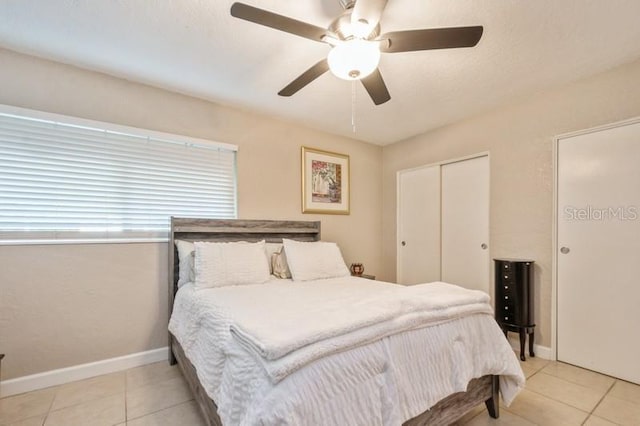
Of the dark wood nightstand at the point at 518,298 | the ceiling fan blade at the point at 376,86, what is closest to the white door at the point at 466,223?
the dark wood nightstand at the point at 518,298

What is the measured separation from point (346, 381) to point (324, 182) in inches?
111

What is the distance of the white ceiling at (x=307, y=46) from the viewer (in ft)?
5.54

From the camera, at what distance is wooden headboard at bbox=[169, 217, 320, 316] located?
2529 mm

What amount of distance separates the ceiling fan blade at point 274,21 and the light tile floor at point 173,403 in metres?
2.20

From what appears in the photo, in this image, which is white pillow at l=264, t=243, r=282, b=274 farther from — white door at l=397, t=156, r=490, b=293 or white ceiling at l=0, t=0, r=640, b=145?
white door at l=397, t=156, r=490, b=293

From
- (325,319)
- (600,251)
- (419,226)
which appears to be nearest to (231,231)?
(325,319)

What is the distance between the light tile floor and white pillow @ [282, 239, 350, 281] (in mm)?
1221

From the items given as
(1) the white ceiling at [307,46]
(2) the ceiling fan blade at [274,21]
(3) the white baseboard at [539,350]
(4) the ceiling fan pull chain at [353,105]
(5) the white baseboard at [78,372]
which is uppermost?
(1) the white ceiling at [307,46]

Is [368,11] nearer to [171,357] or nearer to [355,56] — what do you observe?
[355,56]

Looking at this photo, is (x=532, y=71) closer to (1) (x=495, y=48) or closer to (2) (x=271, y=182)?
(1) (x=495, y=48)

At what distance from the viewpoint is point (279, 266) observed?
2803mm

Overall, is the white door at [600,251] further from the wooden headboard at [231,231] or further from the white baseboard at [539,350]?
the wooden headboard at [231,231]

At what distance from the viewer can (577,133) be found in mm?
2482

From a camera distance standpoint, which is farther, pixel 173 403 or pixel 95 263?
pixel 95 263
